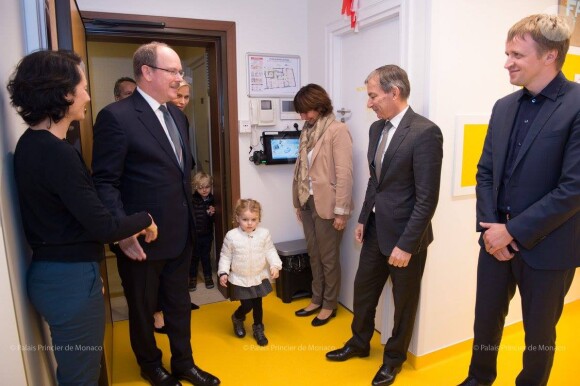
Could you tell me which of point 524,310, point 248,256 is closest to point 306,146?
point 248,256

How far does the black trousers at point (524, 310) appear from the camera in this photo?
61.3 inches

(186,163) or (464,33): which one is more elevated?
(464,33)

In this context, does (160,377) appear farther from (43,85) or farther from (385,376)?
(43,85)

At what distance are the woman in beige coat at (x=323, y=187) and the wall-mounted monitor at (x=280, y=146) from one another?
33cm

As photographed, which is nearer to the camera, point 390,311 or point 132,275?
point 132,275

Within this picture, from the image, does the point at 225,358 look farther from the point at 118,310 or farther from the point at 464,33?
Answer: the point at 464,33

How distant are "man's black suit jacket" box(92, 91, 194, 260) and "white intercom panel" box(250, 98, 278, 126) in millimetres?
1231

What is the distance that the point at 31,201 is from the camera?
50.8 inches

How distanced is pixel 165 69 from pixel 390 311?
177cm

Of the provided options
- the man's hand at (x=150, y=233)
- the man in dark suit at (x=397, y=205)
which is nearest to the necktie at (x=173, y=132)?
the man's hand at (x=150, y=233)

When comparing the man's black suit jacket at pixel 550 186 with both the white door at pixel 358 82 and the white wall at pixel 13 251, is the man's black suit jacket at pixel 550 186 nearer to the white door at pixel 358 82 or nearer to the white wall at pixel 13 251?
the white door at pixel 358 82

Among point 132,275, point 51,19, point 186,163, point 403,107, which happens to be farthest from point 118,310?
point 403,107

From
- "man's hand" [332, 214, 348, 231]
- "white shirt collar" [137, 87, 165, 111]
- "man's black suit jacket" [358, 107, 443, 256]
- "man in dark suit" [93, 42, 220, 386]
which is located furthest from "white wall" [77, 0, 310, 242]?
"man's black suit jacket" [358, 107, 443, 256]

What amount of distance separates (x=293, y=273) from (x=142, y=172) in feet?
5.40
